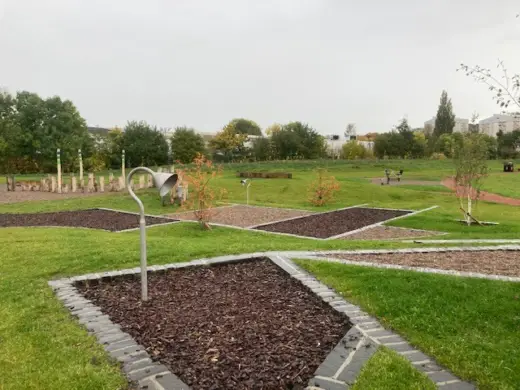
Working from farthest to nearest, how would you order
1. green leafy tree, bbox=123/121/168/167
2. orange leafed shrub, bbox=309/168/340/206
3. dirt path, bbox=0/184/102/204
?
green leafy tree, bbox=123/121/168/167 → dirt path, bbox=0/184/102/204 → orange leafed shrub, bbox=309/168/340/206

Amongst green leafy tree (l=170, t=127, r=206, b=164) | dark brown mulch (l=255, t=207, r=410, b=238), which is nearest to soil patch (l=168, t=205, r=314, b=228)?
dark brown mulch (l=255, t=207, r=410, b=238)

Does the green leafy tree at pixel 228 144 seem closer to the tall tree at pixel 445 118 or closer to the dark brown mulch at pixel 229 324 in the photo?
the tall tree at pixel 445 118

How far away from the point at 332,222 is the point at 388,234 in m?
2.31

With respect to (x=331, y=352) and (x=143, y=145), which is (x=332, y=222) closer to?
(x=331, y=352)

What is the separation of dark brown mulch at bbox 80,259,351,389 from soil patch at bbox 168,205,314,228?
728 cm

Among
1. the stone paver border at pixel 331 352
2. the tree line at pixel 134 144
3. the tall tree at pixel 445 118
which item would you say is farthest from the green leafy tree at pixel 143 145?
the tall tree at pixel 445 118

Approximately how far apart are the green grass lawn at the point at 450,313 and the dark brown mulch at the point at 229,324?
0.53 meters

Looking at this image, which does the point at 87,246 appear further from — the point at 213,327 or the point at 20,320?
the point at 213,327

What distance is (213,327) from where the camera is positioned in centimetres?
396

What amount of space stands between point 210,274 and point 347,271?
1.79m

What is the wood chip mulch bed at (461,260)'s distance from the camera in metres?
6.05

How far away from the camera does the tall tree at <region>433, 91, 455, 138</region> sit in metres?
80.8

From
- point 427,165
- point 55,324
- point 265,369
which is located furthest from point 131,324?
point 427,165

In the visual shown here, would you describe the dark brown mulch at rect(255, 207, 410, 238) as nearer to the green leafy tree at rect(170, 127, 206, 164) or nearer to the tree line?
the tree line
